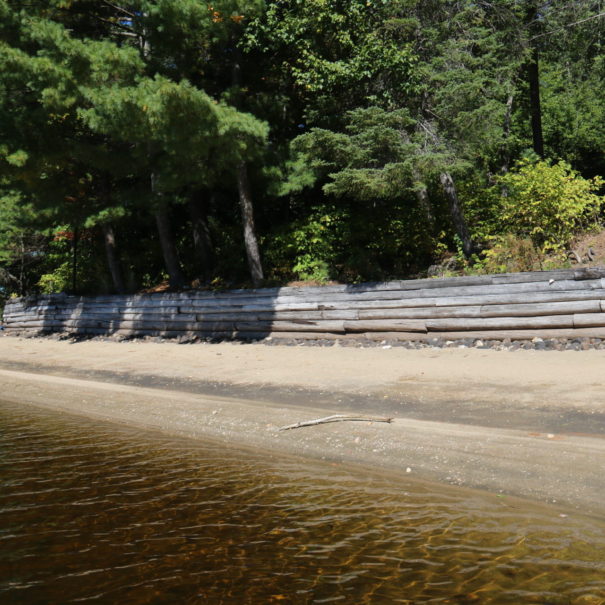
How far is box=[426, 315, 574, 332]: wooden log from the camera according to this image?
29.5 feet

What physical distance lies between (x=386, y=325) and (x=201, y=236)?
833 cm

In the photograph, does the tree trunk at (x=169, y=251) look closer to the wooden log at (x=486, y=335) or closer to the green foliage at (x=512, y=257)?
the wooden log at (x=486, y=335)

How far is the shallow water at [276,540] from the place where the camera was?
317 cm

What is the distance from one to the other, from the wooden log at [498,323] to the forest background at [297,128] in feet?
7.03

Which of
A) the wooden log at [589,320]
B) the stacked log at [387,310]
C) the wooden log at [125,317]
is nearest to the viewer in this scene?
the wooden log at [589,320]

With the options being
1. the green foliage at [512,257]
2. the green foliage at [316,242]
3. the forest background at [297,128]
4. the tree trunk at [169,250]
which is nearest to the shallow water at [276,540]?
the forest background at [297,128]

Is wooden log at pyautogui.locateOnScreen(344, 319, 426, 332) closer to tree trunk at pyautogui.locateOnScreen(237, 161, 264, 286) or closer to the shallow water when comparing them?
tree trunk at pyautogui.locateOnScreen(237, 161, 264, 286)

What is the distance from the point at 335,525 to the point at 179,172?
1037 cm

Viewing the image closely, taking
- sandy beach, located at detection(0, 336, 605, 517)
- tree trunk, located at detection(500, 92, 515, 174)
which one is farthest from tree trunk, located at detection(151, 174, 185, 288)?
tree trunk, located at detection(500, 92, 515, 174)

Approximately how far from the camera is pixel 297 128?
15.1m

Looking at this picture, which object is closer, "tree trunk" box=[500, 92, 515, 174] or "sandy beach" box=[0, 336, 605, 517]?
"sandy beach" box=[0, 336, 605, 517]

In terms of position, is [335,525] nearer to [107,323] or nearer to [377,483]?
[377,483]

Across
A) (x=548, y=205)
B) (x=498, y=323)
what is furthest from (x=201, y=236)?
(x=498, y=323)

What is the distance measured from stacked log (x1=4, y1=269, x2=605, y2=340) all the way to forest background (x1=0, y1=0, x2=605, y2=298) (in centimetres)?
145
